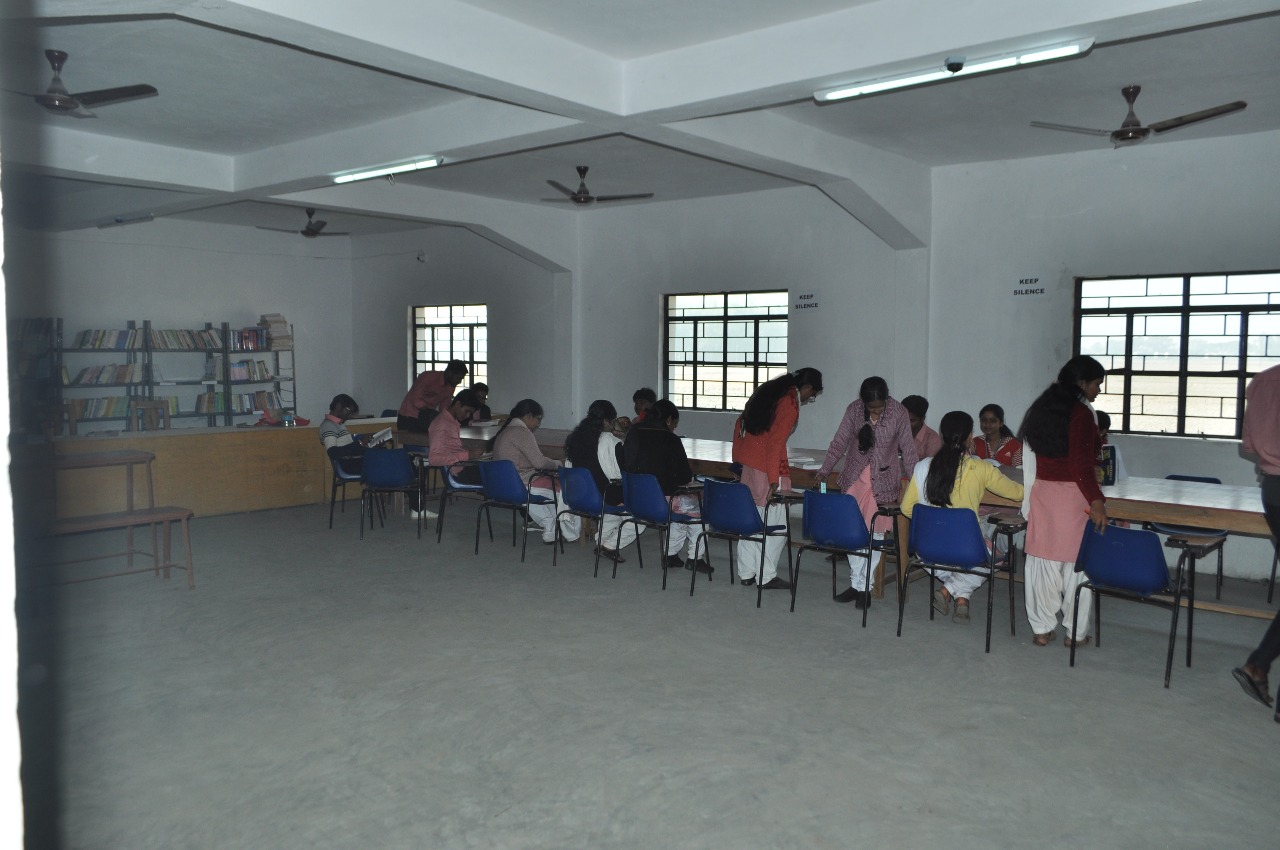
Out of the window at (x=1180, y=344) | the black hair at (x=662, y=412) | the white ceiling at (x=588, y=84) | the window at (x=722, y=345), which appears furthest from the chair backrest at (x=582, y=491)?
the window at (x=1180, y=344)

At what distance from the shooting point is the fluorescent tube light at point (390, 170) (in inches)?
257

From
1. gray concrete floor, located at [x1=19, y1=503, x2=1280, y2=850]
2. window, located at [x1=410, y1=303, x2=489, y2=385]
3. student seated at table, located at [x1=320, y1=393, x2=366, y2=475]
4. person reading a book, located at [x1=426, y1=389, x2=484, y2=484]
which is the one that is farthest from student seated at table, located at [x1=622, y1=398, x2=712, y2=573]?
window, located at [x1=410, y1=303, x2=489, y2=385]

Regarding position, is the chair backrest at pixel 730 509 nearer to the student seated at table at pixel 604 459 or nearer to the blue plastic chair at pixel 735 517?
the blue plastic chair at pixel 735 517

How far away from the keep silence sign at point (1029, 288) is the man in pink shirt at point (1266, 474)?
3.34m

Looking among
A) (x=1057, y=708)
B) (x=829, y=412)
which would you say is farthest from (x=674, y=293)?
(x=1057, y=708)

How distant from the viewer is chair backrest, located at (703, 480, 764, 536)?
573cm

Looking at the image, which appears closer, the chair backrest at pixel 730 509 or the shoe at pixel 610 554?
the chair backrest at pixel 730 509

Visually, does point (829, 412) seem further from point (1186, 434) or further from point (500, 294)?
point (500, 294)

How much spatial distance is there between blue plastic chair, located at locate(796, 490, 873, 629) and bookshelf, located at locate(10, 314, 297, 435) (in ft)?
22.7

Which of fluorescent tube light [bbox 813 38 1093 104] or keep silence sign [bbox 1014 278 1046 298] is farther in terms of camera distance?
keep silence sign [bbox 1014 278 1046 298]

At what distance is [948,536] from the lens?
15.9 ft

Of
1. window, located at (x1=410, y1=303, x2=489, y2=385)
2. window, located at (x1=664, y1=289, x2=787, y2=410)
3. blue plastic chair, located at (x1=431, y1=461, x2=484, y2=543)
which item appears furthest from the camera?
window, located at (x1=410, y1=303, x2=489, y2=385)

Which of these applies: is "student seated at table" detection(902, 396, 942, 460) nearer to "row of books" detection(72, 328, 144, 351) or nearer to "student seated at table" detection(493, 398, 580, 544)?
"student seated at table" detection(493, 398, 580, 544)

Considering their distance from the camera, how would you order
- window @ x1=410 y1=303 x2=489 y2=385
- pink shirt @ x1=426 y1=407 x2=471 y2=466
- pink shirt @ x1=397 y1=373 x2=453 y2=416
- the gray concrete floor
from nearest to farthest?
the gray concrete floor
pink shirt @ x1=426 y1=407 x2=471 y2=466
pink shirt @ x1=397 y1=373 x2=453 y2=416
window @ x1=410 y1=303 x2=489 y2=385
